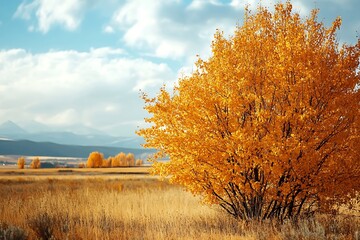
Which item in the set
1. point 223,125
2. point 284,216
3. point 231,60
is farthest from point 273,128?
point 284,216

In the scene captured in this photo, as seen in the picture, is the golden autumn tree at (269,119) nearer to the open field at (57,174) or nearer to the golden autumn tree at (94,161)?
the open field at (57,174)

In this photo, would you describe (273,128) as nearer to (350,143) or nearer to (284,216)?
(350,143)

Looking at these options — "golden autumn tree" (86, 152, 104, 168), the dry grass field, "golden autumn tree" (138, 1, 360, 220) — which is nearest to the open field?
the dry grass field

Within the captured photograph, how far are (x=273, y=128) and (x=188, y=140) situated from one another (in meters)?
2.27

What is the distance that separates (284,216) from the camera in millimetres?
12008

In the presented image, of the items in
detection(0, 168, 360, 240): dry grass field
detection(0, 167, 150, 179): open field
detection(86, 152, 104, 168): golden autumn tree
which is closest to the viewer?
detection(0, 168, 360, 240): dry grass field

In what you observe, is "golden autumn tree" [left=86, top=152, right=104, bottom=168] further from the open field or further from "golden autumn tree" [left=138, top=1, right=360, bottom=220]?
"golden autumn tree" [left=138, top=1, right=360, bottom=220]

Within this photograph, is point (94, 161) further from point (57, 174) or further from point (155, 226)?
point (155, 226)

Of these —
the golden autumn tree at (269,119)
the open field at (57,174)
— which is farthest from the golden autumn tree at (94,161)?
the golden autumn tree at (269,119)

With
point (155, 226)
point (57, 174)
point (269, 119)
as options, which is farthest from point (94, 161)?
point (269, 119)

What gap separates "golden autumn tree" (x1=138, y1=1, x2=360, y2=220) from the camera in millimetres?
9938

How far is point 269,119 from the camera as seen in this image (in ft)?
34.9

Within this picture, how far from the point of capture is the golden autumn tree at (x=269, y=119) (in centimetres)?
994

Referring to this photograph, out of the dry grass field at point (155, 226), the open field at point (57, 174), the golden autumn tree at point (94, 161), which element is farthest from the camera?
the golden autumn tree at point (94, 161)
